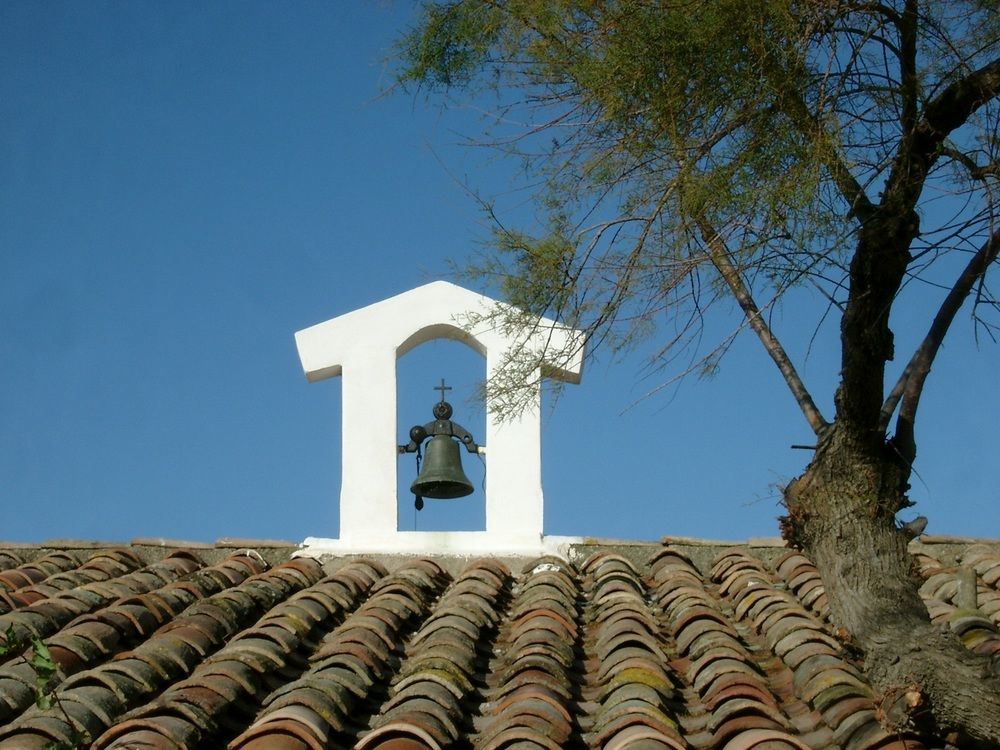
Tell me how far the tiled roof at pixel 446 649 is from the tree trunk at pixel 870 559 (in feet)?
0.53

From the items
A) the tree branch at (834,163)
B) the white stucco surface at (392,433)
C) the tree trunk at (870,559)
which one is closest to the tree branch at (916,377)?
the tree trunk at (870,559)

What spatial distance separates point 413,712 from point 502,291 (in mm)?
1843

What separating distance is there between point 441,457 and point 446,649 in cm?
242

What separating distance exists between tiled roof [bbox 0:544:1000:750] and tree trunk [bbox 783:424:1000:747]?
0.53ft

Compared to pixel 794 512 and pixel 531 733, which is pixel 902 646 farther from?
pixel 531 733

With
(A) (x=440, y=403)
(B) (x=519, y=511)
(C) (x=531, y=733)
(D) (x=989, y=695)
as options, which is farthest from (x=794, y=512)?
(A) (x=440, y=403)

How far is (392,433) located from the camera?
26.2 feet

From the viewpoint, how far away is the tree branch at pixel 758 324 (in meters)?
5.55

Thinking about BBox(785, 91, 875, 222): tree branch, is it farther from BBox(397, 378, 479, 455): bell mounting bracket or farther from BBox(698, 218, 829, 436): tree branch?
BBox(397, 378, 479, 455): bell mounting bracket

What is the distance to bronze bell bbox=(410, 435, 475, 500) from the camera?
8.02 m

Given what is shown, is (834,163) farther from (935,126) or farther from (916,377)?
(916,377)

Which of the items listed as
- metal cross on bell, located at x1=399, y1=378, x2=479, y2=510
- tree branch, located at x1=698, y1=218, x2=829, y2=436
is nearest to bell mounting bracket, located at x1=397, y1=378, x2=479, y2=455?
metal cross on bell, located at x1=399, y1=378, x2=479, y2=510

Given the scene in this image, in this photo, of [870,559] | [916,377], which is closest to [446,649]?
[870,559]

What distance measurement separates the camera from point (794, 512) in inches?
219
